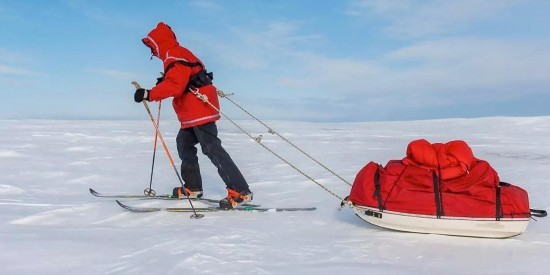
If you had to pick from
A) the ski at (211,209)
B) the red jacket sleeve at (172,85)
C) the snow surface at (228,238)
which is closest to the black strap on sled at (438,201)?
the snow surface at (228,238)

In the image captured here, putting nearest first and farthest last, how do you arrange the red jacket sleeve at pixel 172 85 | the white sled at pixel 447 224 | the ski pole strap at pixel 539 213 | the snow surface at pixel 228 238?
the snow surface at pixel 228 238
the white sled at pixel 447 224
the ski pole strap at pixel 539 213
the red jacket sleeve at pixel 172 85

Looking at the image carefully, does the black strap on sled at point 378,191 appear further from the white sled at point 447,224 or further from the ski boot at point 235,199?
the ski boot at point 235,199

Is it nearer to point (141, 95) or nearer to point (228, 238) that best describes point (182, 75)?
point (141, 95)

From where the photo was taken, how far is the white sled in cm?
308

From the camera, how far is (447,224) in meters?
3.17

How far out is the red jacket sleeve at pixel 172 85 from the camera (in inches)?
167

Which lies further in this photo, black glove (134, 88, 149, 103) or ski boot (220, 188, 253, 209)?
ski boot (220, 188, 253, 209)

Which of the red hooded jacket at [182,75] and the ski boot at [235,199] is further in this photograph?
the ski boot at [235,199]

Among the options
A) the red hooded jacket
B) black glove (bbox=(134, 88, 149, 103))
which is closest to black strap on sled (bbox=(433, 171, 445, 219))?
the red hooded jacket

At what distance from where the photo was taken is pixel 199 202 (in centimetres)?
494

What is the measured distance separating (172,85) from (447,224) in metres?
2.63

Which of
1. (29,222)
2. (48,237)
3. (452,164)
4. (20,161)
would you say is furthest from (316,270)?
(20,161)

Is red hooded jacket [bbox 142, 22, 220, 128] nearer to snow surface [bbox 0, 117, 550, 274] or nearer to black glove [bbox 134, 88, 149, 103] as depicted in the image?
black glove [bbox 134, 88, 149, 103]

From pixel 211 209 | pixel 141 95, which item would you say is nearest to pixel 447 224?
pixel 211 209
